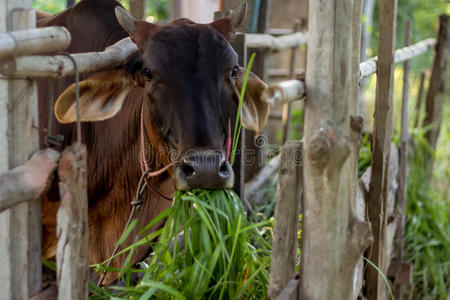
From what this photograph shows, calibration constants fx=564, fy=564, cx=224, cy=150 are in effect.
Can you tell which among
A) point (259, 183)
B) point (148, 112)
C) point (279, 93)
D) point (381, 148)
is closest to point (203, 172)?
point (148, 112)

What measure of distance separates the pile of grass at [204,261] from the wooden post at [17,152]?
0.32 m

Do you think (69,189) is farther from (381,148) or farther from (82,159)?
(381,148)

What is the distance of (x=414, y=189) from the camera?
5.45 meters

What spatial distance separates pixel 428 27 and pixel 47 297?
41.3 feet

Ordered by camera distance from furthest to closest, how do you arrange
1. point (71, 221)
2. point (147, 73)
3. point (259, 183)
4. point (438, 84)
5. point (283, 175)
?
point (438, 84), point (259, 183), point (147, 73), point (283, 175), point (71, 221)

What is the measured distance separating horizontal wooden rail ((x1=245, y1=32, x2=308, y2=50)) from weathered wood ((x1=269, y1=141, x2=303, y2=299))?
7.29 ft

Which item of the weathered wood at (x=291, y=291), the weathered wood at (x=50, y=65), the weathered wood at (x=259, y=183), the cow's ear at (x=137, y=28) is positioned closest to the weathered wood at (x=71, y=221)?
the weathered wood at (x=50, y=65)

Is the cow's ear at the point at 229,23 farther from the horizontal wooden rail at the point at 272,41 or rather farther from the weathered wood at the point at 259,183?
the weathered wood at the point at 259,183

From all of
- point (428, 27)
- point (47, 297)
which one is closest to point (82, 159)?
point (47, 297)

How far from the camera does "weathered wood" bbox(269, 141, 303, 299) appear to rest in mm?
2027

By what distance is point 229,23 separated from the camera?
9.72ft

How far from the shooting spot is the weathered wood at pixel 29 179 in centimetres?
178

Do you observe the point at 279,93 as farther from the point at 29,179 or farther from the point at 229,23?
the point at 229,23

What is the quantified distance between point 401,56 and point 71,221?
3207mm
